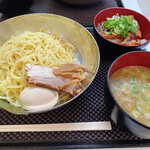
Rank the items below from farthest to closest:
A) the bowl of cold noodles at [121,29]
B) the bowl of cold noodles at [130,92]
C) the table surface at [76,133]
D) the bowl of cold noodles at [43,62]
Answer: the bowl of cold noodles at [121,29], the bowl of cold noodles at [43,62], the table surface at [76,133], the bowl of cold noodles at [130,92]

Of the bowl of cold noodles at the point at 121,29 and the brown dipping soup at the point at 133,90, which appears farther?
the bowl of cold noodles at the point at 121,29

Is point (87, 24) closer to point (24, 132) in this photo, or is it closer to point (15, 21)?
point (15, 21)

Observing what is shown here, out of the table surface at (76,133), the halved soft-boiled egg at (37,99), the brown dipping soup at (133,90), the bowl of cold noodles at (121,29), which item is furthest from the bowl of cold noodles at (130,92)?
the halved soft-boiled egg at (37,99)

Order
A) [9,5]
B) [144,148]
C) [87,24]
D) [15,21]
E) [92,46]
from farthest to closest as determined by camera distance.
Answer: [87,24] < [9,5] < [15,21] < [92,46] < [144,148]

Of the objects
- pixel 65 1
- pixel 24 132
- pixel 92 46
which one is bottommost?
pixel 24 132

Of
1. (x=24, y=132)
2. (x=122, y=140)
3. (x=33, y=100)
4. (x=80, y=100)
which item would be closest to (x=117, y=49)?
(x=80, y=100)

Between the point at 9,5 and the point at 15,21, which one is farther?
the point at 9,5

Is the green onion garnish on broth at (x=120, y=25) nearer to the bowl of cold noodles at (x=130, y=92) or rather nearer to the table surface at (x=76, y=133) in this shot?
the bowl of cold noodles at (x=130, y=92)
